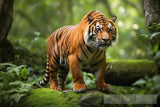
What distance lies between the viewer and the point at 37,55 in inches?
299

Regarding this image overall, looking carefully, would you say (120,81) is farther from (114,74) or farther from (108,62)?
(108,62)

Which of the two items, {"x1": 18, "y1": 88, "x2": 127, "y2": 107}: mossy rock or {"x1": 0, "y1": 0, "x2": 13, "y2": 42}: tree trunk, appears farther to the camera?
{"x1": 0, "y1": 0, "x2": 13, "y2": 42}: tree trunk

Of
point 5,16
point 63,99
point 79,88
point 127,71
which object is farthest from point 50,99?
point 5,16

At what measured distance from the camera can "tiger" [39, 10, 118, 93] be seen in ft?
13.2

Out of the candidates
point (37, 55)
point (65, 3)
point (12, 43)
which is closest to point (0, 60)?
point (12, 43)

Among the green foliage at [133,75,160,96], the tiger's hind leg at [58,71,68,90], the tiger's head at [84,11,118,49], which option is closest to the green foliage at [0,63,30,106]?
the tiger's hind leg at [58,71,68,90]

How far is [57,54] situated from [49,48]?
548mm

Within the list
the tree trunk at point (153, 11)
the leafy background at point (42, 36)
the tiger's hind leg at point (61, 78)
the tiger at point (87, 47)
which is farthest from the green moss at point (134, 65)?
the tree trunk at point (153, 11)

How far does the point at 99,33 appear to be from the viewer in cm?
Result: 396

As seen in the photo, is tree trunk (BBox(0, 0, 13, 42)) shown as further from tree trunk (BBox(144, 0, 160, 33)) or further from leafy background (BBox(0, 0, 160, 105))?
tree trunk (BBox(144, 0, 160, 33))

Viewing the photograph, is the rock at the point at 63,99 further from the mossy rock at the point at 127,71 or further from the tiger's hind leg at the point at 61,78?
the mossy rock at the point at 127,71

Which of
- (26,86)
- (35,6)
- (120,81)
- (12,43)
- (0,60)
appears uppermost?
(35,6)

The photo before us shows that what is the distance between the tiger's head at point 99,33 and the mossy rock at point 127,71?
6.00 ft

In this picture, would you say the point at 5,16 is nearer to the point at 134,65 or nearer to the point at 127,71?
the point at 127,71
